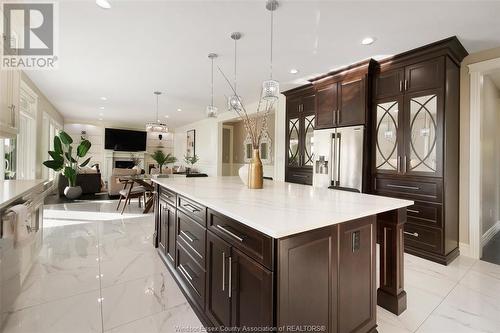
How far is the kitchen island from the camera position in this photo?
40.9 inches

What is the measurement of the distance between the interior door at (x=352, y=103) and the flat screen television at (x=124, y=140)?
9375mm

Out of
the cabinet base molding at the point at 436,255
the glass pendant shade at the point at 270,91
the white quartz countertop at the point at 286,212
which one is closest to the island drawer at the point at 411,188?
the cabinet base molding at the point at 436,255

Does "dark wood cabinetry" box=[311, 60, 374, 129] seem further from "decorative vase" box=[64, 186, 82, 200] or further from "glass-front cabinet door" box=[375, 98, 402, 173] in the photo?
"decorative vase" box=[64, 186, 82, 200]

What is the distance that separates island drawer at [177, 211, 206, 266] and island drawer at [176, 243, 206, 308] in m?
0.06

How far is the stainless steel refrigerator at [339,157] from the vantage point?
10.7ft

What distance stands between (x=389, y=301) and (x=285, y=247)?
4.49 feet

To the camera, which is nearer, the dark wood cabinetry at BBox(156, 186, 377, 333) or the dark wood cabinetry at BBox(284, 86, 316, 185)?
the dark wood cabinetry at BBox(156, 186, 377, 333)

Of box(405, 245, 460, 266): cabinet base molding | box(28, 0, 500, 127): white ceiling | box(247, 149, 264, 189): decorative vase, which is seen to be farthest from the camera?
box(405, 245, 460, 266): cabinet base molding

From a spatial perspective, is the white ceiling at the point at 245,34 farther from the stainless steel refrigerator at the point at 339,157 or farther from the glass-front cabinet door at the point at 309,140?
the stainless steel refrigerator at the point at 339,157

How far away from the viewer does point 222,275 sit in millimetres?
1369

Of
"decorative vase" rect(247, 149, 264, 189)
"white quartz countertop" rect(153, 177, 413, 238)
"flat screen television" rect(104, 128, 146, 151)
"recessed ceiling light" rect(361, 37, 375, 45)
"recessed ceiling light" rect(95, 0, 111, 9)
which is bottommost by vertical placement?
"white quartz countertop" rect(153, 177, 413, 238)

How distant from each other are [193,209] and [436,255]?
2.87 m

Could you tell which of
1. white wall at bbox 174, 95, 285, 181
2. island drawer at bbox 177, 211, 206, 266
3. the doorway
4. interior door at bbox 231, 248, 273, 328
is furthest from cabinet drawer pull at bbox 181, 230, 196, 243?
the doorway

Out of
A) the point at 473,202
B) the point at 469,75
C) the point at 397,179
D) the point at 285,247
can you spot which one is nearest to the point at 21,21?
the point at 285,247
